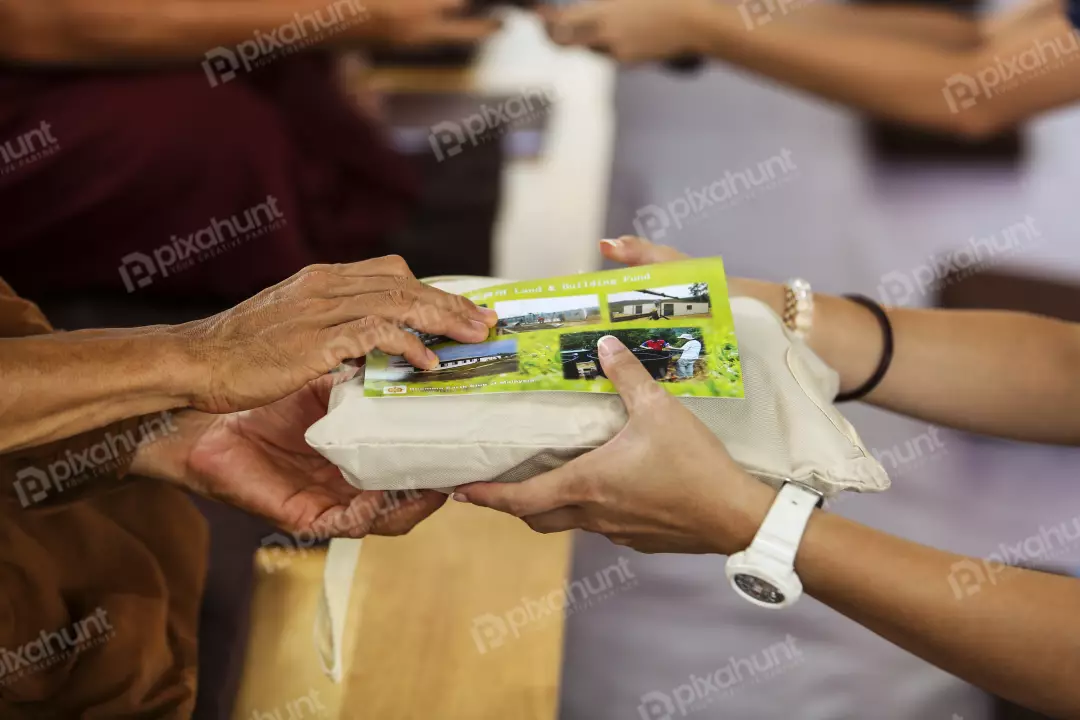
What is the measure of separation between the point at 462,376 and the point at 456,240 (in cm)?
79

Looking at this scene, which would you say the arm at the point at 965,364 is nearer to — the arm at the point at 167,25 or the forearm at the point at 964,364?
the forearm at the point at 964,364

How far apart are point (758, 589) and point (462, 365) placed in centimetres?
31

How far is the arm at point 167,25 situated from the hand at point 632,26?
251 mm

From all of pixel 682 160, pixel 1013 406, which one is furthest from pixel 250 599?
pixel 682 160

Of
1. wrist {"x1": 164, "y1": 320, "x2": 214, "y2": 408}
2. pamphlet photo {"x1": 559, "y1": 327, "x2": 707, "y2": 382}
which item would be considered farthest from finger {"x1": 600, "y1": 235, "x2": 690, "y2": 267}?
wrist {"x1": 164, "y1": 320, "x2": 214, "y2": 408}

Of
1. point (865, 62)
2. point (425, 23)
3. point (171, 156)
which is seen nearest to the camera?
point (171, 156)

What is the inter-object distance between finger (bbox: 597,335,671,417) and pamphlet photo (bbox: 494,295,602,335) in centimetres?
5

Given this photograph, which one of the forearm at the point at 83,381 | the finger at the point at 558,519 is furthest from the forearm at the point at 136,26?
the finger at the point at 558,519

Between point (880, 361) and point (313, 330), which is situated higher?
point (313, 330)

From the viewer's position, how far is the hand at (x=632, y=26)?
1403 mm

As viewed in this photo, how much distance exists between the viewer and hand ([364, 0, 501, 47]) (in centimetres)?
144

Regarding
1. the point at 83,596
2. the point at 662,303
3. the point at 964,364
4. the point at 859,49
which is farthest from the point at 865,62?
the point at 83,596

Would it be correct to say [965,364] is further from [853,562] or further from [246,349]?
[246,349]

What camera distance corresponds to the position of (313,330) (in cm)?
71
